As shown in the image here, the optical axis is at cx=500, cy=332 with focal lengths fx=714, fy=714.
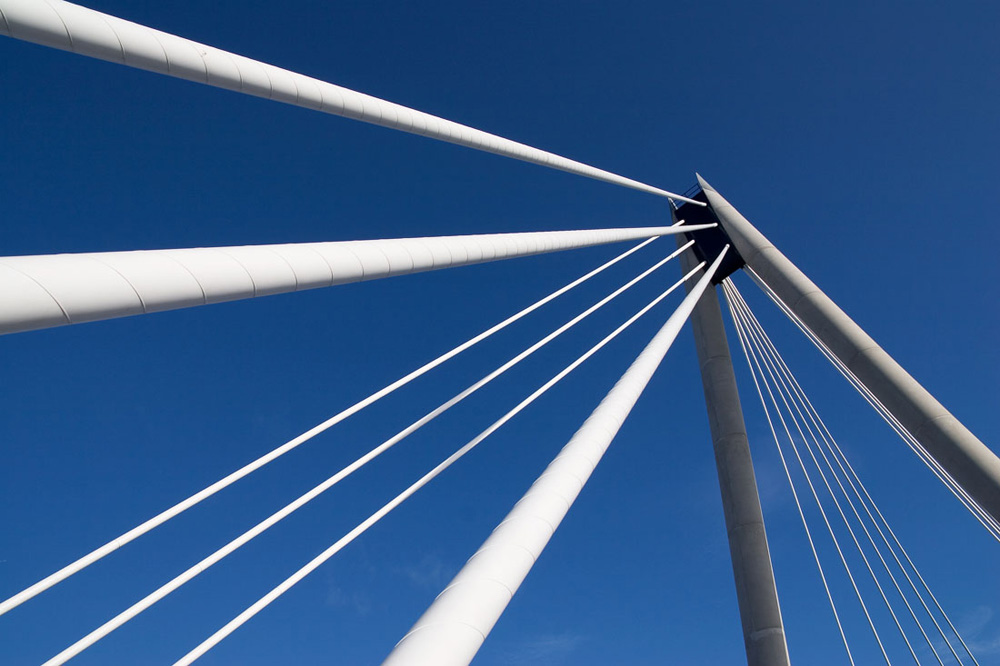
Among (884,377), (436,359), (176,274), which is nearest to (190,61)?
(176,274)

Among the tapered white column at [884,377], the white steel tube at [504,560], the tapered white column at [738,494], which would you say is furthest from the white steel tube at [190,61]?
the tapered white column at [738,494]

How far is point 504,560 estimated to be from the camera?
5.91m

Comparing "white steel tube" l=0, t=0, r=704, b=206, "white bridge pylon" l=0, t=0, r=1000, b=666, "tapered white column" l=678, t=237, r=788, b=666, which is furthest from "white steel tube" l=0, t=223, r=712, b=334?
"tapered white column" l=678, t=237, r=788, b=666

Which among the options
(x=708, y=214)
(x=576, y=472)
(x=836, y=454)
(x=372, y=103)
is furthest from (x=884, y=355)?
(x=372, y=103)

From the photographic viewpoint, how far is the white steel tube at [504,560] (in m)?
4.87

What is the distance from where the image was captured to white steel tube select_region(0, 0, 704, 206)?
18.0 feet

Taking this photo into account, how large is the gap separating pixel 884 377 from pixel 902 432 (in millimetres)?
1020

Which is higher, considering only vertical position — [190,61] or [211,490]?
[190,61]

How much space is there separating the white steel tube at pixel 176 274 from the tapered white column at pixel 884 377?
29.3 feet

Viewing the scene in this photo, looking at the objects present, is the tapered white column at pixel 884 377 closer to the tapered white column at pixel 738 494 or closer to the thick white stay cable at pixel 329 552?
the tapered white column at pixel 738 494

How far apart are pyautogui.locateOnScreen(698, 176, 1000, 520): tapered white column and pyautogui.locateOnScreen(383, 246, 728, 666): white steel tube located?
244 inches

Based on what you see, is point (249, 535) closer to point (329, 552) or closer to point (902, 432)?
point (329, 552)

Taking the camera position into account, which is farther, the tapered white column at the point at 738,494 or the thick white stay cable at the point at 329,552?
the tapered white column at the point at 738,494

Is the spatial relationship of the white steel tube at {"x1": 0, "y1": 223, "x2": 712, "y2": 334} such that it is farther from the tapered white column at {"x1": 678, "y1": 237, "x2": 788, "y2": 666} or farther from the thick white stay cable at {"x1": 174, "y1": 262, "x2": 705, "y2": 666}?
the tapered white column at {"x1": 678, "y1": 237, "x2": 788, "y2": 666}
